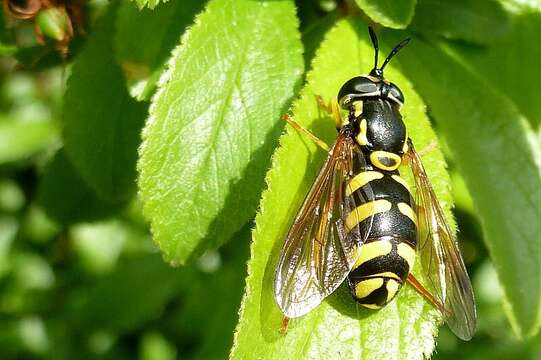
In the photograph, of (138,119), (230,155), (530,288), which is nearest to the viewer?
(230,155)

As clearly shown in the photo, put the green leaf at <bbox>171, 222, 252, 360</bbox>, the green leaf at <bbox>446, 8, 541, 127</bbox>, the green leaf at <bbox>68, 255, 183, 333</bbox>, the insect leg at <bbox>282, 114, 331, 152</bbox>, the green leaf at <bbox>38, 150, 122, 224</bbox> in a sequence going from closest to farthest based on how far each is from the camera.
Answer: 1. the insect leg at <bbox>282, 114, 331, 152</bbox>
2. the green leaf at <bbox>446, 8, 541, 127</bbox>
3. the green leaf at <bbox>38, 150, 122, 224</bbox>
4. the green leaf at <bbox>171, 222, 252, 360</bbox>
5. the green leaf at <bbox>68, 255, 183, 333</bbox>

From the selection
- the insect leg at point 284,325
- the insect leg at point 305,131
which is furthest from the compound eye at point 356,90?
the insect leg at point 284,325

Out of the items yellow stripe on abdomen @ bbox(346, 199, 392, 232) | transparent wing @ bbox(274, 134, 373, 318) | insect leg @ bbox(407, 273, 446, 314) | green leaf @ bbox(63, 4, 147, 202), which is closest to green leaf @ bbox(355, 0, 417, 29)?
transparent wing @ bbox(274, 134, 373, 318)

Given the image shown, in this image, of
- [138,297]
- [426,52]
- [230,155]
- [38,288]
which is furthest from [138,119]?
[38,288]

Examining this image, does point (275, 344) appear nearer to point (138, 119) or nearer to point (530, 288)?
point (530, 288)

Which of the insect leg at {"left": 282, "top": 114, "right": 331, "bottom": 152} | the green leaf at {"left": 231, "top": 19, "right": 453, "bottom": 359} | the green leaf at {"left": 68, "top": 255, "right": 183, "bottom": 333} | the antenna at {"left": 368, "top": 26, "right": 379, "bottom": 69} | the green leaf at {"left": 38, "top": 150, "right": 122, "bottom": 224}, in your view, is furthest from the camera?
the green leaf at {"left": 68, "top": 255, "right": 183, "bottom": 333}

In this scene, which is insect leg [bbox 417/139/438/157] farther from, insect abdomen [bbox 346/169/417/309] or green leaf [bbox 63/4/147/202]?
green leaf [bbox 63/4/147/202]

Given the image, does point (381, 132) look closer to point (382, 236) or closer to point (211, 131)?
point (382, 236)
